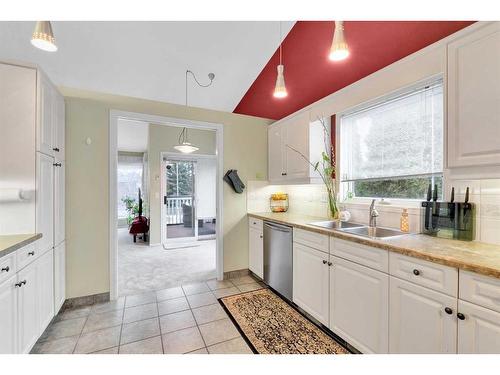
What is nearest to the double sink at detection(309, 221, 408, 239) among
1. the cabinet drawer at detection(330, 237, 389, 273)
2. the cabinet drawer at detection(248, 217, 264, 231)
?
the cabinet drawer at detection(330, 237, 389, 273)

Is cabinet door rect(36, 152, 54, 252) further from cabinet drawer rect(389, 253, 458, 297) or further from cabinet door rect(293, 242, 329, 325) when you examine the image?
cabinet drawer rect(389, 253, 458, 297)

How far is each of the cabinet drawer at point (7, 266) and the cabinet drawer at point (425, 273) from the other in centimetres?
235

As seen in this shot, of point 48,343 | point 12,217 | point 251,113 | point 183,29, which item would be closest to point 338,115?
point 251,113

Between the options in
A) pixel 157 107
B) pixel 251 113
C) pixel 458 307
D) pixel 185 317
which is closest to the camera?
pixel 458 307

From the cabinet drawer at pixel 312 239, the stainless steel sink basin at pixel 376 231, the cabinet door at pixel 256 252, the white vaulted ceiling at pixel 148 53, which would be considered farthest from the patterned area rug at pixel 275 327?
the white vaulted ceiling at pixel 148 53

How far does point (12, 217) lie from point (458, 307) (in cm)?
292

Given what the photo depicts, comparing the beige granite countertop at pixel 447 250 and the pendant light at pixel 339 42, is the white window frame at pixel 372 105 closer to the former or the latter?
the beige granite countertop at pixel 447 250

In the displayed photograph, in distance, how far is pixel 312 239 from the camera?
6.95 feet

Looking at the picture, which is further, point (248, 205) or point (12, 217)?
point (248, 205)

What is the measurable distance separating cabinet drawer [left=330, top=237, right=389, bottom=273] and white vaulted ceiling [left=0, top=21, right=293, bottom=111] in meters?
2.46

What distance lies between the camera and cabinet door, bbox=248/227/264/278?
3.04 m

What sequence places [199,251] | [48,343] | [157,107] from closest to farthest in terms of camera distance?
[48,343] < [157,107] < [199,251]

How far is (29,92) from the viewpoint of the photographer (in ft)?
5.78

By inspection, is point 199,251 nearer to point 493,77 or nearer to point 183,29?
point 183,29
